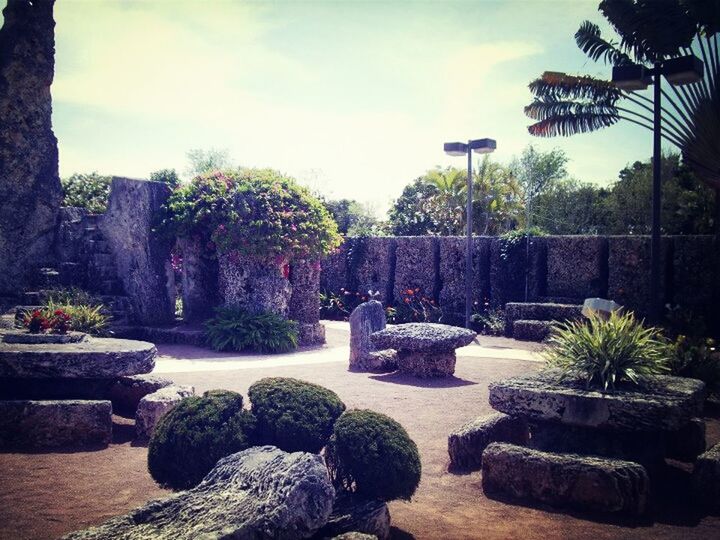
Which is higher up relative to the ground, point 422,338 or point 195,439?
point 422,338

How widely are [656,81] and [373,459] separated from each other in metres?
10.00

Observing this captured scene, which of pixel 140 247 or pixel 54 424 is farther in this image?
pixel 140 247

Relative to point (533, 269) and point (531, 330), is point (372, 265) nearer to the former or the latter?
point (533, 269)

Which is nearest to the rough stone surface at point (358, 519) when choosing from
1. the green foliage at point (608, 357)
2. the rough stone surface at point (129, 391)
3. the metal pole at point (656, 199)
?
the green foliage at point (608, 357)

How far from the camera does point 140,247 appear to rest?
12602mm

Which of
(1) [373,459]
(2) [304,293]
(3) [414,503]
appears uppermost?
(2) [304,293]

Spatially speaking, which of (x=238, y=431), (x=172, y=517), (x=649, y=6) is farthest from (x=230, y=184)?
(x=649, y=6)

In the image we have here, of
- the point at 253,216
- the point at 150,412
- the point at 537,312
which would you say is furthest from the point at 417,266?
the point at 150,412

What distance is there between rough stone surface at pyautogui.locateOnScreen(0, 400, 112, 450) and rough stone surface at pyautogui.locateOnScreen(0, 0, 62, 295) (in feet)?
28.9

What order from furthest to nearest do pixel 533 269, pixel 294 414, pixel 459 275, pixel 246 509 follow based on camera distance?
pixel 459 275 → pixel 533 269 → pixel 294 414 → pixel 246 509

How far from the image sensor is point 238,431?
14.3 ft

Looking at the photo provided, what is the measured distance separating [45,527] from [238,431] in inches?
56.6

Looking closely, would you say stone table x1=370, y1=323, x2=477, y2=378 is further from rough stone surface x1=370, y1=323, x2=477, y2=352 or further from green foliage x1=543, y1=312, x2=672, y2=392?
green foliage x1=543, y1=312, x2=672, y2=392

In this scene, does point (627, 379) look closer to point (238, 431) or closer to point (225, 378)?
point (238, 431)
